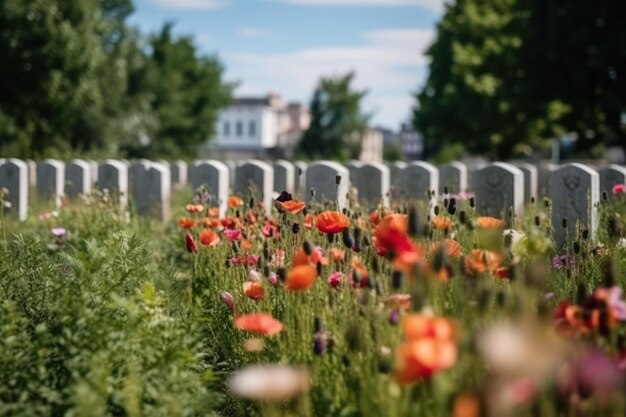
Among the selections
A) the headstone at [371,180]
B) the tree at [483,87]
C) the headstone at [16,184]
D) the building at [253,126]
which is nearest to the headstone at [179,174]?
the headstone at [16,184]

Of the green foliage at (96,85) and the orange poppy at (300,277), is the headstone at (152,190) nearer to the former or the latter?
the green foliage at (96,85)

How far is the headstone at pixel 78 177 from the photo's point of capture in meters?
14.0

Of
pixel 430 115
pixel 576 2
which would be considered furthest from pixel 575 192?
pixel 430 115

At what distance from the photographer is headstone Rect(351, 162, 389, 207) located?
12.9 m

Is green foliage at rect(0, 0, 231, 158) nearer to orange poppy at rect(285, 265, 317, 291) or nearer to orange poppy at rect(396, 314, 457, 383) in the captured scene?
orange poppy at rect(285, 265, 317, 291)

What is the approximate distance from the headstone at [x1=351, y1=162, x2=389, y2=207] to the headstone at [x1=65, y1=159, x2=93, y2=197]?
14.2ft

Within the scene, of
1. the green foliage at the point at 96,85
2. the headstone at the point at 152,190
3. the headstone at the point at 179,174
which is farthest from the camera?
the green foliage at the point at 96,85

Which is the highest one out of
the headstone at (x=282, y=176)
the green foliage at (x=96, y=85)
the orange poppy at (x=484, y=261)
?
the green foliage at (x=96, y=85)

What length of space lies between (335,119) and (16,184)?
45199 mm

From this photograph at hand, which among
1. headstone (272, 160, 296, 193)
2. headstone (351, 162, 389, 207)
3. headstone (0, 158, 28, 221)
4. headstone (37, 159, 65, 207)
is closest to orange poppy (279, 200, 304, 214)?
headstone (351, 162, 389, 207)

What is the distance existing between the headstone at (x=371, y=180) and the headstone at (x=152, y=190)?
2840mm

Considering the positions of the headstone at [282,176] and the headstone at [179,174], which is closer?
the headstone at [282,176]

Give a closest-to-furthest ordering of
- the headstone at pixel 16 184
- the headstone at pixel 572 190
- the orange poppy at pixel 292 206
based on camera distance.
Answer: the orange poppy at pixel 292 206
the headstone at pixel 572 190
the headstone at pixel 16 184

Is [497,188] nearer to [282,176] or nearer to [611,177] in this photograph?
[611,177]
